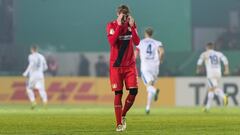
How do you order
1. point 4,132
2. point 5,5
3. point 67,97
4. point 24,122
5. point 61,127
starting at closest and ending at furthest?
point 4,132
point 61,127
point 24,122
point 67,97
point 5,5

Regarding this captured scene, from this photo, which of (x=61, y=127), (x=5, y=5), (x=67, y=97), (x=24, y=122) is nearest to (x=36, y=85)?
(x=67, y=97)

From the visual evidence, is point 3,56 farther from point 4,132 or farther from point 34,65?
point 4,132

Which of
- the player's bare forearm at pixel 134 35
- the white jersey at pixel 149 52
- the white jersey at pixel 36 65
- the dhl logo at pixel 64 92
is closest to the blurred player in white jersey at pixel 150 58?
the white jersey at pixel 149 52

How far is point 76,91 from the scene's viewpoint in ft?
106

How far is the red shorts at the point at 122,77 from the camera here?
46.2 ft

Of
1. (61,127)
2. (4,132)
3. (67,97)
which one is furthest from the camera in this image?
(67,97)

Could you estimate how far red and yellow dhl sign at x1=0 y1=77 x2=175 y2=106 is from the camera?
32.0 m

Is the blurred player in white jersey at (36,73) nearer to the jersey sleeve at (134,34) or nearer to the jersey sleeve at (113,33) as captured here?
the jersey sleeve at (134,34)

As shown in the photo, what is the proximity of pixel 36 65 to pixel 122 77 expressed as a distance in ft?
46.7

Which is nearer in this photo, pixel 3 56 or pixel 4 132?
pixel 4 132

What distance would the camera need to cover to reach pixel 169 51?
3366 centimetres

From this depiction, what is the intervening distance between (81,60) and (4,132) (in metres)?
20.3

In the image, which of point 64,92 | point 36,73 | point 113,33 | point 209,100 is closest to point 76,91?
point 64,92

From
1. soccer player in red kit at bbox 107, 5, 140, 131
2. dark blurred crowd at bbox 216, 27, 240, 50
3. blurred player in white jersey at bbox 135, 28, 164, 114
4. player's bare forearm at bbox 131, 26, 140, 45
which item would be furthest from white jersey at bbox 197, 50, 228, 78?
soccer player in red kit at bbox 107, 5, 140, 131
